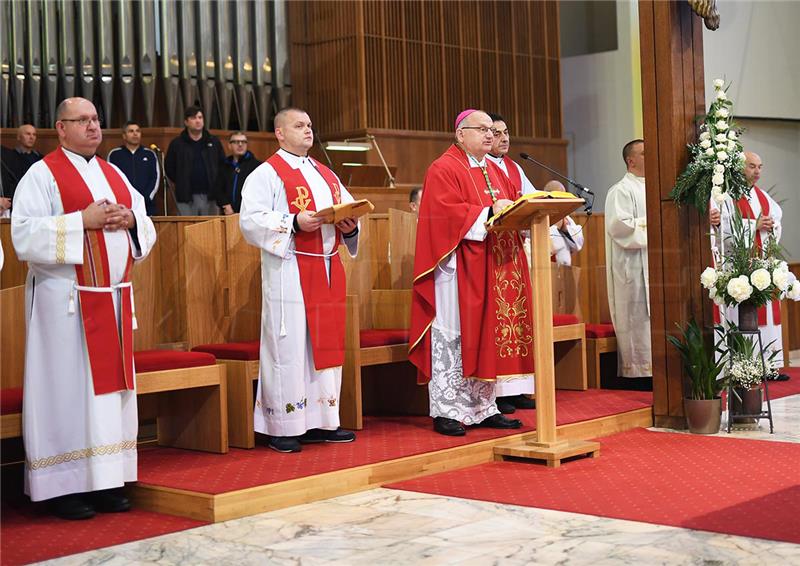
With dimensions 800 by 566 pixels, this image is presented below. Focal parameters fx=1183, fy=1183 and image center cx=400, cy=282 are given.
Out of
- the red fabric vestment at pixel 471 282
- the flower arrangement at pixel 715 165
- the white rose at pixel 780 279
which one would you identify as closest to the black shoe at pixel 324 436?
the red fabric vestment at pixel 471 282

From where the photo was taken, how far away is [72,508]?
434 centimetres

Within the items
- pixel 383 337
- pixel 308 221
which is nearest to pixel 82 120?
pixel 308 221

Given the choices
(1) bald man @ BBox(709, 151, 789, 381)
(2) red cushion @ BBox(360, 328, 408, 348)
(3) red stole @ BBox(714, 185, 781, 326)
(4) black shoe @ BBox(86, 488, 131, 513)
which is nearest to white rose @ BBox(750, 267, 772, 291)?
(1) bald man @ BBox(709, 151, 789, 381)

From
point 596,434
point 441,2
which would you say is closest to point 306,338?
point 596,434

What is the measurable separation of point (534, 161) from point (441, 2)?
3.20 metres

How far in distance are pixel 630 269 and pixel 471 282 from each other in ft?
5.03

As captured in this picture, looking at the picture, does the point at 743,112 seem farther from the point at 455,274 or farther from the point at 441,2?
the point at 441,2

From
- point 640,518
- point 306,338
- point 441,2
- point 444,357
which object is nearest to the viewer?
point 640,518

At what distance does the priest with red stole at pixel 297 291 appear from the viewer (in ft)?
17.0

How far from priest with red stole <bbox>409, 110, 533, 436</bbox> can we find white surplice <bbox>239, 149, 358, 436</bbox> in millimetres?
547

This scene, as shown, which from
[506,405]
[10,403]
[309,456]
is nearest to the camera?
[10,403]

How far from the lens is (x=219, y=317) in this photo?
5691 millimetres

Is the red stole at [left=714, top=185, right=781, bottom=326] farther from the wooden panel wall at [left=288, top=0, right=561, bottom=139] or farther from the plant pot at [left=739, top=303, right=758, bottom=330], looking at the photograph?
the wooden panel wall at [left=288, top=0, right=561, bottom=139]

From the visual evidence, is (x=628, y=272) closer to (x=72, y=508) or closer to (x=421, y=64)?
(x=72, y=508)
